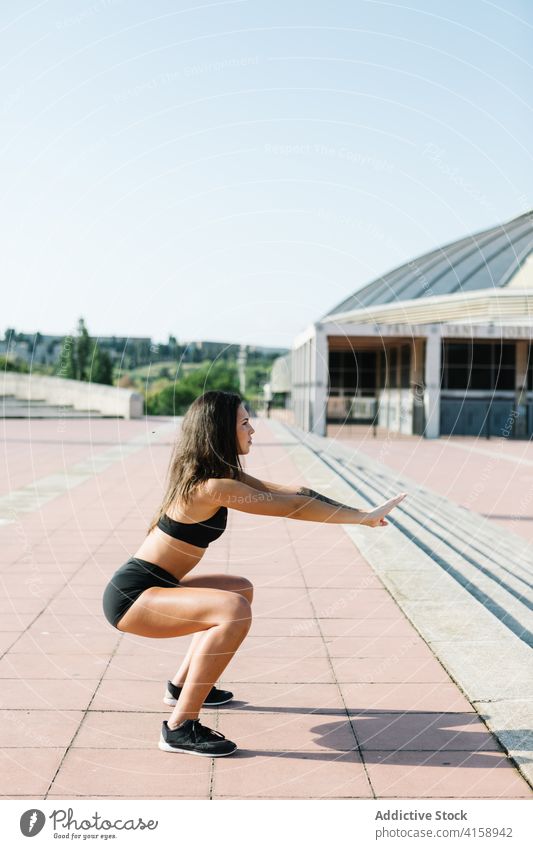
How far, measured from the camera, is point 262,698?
15.8ft

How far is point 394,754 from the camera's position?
408 centimetres

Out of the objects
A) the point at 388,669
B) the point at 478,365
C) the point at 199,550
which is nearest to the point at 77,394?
the point at 478,365

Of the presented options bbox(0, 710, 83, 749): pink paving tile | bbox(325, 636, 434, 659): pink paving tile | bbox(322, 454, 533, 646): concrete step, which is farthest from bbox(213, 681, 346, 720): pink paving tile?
bbox(322, 454, 533, 646): concrete step

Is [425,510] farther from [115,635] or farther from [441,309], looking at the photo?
[441,309]

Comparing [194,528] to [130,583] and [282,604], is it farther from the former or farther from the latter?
[282,604]

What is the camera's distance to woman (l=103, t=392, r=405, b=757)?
13.4ft

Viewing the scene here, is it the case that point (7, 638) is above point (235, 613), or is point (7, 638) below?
below

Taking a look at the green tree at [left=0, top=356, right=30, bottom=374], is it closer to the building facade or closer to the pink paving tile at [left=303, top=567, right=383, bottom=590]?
the building facade

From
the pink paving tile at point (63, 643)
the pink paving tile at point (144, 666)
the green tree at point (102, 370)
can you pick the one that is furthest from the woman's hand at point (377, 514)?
the green tree at point (102, 370)

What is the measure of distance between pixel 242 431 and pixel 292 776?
4.72ft

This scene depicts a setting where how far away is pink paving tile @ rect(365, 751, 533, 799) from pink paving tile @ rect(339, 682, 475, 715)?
56 centimetres

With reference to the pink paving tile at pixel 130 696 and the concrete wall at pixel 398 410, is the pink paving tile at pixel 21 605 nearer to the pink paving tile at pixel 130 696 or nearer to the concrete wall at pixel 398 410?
the pink paving tile at pixel 130 696

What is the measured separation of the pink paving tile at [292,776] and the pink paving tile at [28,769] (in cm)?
66

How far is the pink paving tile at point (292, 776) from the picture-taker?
3.65 meters
